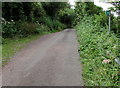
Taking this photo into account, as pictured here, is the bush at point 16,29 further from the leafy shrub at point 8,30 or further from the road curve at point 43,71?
the road curve at point 43,71

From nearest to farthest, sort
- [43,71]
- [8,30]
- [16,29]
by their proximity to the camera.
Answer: [43,71] → [8,30] → [16,29]

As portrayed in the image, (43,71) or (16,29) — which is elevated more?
(16,29)

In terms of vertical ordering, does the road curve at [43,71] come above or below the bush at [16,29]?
below

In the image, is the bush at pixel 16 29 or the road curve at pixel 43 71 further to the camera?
the bush at pixel 16 29

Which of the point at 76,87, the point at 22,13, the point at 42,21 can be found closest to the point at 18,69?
the point at 76,87

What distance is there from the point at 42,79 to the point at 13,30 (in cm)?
704

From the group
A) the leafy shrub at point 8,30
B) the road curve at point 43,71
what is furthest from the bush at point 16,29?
the road curve at point 43,71

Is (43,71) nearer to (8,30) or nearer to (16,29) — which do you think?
(8,30)

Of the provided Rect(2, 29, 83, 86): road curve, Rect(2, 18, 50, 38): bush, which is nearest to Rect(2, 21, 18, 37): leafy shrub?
Rect(2, 18, 50, 38): bush

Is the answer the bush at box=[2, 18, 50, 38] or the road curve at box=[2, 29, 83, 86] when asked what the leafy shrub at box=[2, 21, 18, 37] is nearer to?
the bush at box=[2, 18, 50, 38]

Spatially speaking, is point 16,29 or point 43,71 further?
point 16,29

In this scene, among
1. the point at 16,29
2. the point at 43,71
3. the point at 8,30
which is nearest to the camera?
the point at 43,71

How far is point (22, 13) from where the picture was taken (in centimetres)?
1197

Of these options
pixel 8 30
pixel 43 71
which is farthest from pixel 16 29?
pixel 43 71
